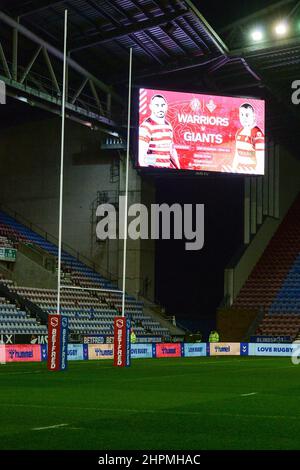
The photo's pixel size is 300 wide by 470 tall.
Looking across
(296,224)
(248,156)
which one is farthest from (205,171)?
(296,224)

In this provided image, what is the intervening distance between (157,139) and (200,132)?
6.32 feet

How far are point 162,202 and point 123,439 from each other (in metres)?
28.1

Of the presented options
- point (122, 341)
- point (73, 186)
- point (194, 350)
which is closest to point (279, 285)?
point (194, 350)

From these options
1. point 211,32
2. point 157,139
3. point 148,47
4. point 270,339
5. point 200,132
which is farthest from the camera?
point 270,339

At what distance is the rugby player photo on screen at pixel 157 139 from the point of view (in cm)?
2922

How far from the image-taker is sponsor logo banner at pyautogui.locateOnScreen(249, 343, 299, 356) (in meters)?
30.9

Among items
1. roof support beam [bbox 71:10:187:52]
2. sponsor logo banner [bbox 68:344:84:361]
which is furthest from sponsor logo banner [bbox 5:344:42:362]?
roof support beam [bbox 71:10:187:52]

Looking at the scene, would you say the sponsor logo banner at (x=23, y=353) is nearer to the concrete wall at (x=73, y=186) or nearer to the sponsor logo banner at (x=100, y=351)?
the sponsor logo banner at (x=100, y=351)

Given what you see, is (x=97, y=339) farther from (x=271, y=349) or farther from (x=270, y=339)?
(x=270, y=339)

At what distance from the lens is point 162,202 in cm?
3503

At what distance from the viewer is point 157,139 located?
29516mm

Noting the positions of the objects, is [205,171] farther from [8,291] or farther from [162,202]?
[8,291]

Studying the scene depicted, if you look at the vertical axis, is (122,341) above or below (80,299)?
below

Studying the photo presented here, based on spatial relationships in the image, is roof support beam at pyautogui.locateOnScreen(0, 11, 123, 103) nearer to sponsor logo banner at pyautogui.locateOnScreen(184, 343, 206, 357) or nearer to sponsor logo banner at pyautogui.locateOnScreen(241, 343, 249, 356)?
sponsor logo banner at pyautogui.locateOnScreen(184, 343, 206, 357)
